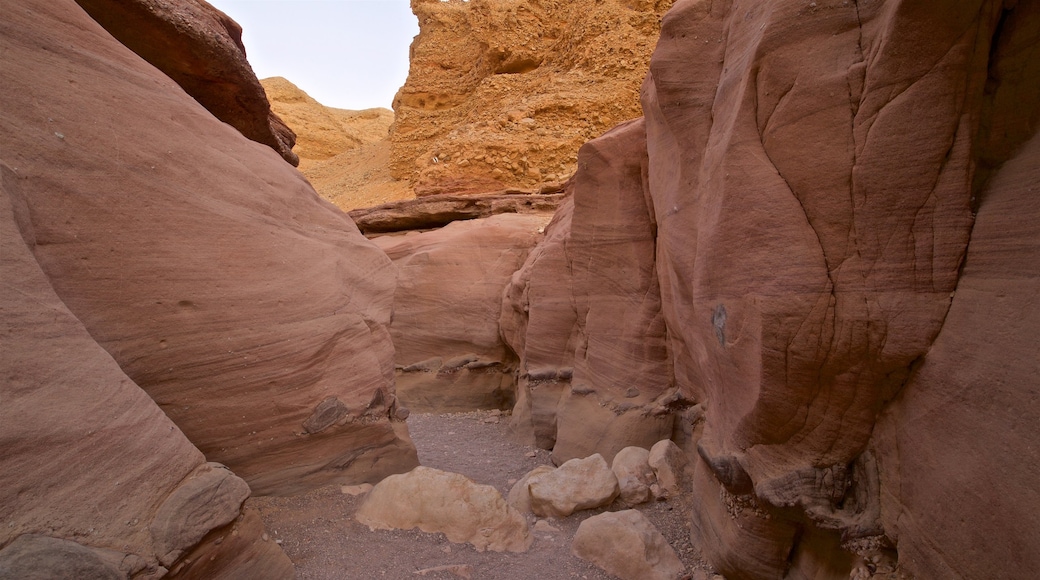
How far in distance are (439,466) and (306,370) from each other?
209 cm

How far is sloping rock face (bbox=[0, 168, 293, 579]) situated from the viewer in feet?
5.25

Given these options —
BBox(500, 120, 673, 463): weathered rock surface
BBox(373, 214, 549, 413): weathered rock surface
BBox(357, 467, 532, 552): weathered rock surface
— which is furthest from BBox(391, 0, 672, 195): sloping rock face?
BBox(357, 467, 532, 552): weathered rock surface

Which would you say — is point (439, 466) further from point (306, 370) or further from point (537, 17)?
point (537, 17)

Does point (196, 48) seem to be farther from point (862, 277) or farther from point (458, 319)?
point (458, 319)

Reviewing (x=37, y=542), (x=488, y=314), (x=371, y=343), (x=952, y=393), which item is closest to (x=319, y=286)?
(x=371, y=343)

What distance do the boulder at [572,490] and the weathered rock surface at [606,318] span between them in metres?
1.06

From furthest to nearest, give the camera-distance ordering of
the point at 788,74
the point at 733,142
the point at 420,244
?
the point at 420,244
the point at 733,142
the point at 788,74

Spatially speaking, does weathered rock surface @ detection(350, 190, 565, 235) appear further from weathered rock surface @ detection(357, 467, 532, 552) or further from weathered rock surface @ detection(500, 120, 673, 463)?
weathered rock surface @ detection(357, 467, 532, 552)

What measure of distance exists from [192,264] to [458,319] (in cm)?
547

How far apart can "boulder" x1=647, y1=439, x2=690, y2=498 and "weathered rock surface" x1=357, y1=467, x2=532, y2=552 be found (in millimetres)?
1241

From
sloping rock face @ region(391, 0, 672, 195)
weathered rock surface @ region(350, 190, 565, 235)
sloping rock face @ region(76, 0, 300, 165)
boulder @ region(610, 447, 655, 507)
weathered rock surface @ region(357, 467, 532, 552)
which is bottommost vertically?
boulder @ region(610, 447, 655, 507)

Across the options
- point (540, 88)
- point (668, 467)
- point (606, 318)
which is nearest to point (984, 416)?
point (668, 467)

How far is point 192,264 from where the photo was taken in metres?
2.63

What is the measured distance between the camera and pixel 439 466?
4.76 m
